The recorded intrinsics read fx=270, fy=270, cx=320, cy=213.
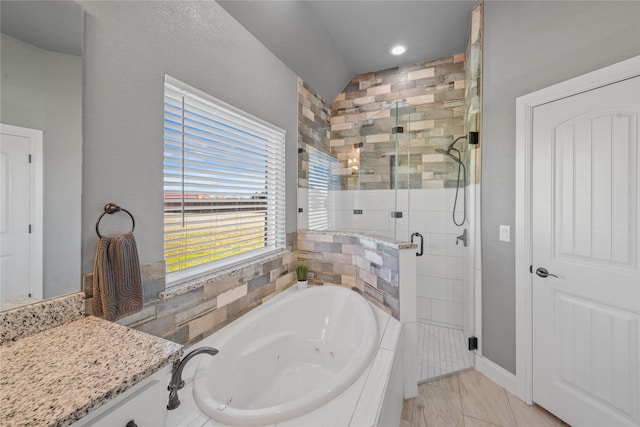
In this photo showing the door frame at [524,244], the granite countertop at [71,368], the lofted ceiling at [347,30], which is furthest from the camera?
the lofted ceiling at [347,30]

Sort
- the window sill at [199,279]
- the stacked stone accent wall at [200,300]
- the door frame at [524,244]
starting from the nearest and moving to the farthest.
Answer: the stacked stone accent wall at [200,300]
the window sill at [199,279]
the door frame at [524,244]

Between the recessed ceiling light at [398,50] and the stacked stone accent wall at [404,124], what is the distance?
32 cm

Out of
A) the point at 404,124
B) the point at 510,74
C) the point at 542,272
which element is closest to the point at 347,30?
the point at 404,124

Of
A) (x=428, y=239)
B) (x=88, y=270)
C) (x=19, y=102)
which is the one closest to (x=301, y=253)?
(x=428, y=239)

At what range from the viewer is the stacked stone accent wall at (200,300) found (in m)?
1.39

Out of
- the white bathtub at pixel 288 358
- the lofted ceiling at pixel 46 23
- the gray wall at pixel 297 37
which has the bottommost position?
the white bathtub at pixel 288 358

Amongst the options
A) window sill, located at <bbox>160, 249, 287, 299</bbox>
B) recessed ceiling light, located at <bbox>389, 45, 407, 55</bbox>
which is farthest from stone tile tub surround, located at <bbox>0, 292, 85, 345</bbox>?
recessed ceiling light, located at <bbox>389, 45, 407, 55</bbox>

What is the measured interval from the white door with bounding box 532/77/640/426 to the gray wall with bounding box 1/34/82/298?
2598mm

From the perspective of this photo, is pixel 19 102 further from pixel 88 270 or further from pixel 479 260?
pixel 479 260

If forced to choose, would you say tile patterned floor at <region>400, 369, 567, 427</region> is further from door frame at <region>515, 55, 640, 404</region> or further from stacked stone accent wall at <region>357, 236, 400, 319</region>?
stacked stone accent wall at <region>357, 236, 400, 319</region>

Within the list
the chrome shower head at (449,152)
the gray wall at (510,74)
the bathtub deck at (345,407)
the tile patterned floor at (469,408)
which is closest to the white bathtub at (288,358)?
the bathtub deck at (345,407)

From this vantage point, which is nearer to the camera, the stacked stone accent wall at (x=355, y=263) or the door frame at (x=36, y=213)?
the door frame at (x=36, y=213)

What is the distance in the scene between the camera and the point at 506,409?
6.03ft

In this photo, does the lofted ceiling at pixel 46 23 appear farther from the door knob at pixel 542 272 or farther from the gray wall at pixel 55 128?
the door knob at pixel 542 272
